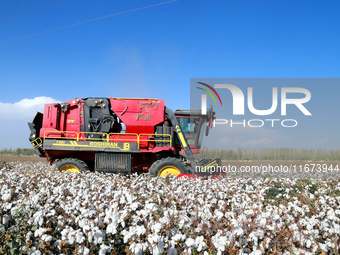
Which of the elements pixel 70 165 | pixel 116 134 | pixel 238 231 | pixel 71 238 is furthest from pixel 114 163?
pixel 238 231

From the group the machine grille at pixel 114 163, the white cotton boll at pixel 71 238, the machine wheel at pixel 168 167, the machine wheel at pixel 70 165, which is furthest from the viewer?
the machine grille at pixel 114 163

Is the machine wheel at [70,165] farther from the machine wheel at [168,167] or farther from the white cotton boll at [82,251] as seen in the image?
the white cotton boll at [82,251]

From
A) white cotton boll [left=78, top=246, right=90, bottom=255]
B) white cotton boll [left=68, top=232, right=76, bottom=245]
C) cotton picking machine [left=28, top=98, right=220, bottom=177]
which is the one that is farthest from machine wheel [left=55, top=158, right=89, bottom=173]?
white cotton boll [left=78, top=246, right=90, bottom=255]

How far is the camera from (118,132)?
1168 cm

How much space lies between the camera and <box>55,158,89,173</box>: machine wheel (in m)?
10.5

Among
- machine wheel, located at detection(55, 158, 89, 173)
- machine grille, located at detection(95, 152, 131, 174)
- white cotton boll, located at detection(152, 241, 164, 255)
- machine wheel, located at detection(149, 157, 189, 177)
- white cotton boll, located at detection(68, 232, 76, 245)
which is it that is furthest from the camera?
machine grille, located at detection(95, 152, 131, 174)

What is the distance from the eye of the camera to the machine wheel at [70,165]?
10508 millimetres

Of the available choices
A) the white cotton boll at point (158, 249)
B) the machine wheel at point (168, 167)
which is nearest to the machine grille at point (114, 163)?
the machine wheel at point (168, 167)

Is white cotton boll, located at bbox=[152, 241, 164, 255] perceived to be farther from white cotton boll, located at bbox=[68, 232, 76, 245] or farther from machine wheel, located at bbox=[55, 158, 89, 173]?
machine wheel, located at bbox=[55, 158, 89, 173]

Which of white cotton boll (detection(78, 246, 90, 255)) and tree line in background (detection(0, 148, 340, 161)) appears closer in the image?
white cotton boll (detection(78, 246, 90, 255))

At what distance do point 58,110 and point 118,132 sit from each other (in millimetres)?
2669

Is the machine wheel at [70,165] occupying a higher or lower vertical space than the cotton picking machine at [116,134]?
lower

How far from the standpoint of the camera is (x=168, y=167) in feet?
32.9

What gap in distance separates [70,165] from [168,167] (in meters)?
3.80
